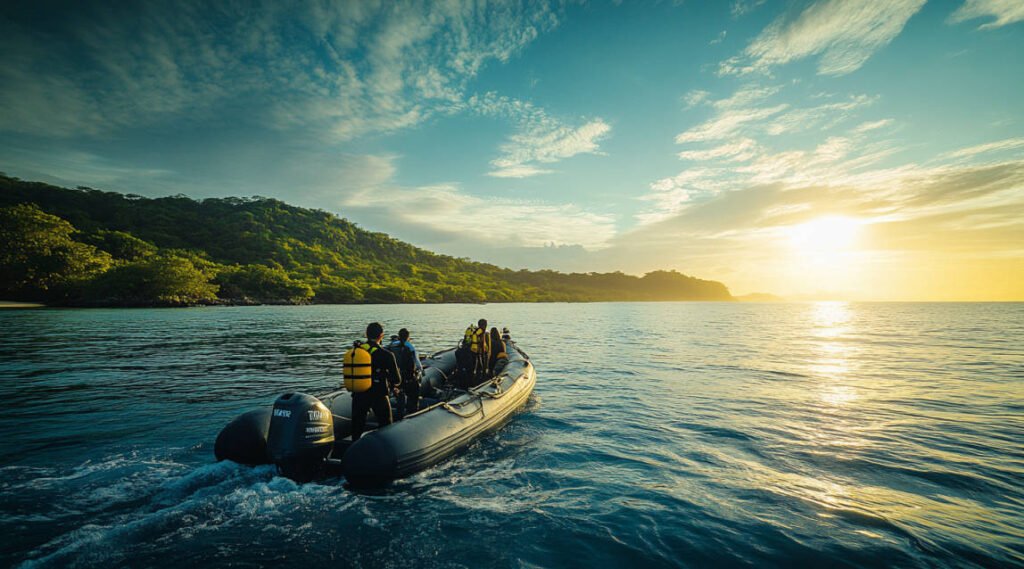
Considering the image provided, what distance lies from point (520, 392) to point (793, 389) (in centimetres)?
992

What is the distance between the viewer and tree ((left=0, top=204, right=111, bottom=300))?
58.2 meters

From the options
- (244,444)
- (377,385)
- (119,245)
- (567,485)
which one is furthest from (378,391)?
(119,245)

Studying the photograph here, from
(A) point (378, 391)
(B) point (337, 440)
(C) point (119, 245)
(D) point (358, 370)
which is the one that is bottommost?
(B) point (337, 440)

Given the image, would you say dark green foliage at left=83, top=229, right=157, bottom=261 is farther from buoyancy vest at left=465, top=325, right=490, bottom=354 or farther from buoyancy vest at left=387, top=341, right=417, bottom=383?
buoyancy vest at left=387, top=341, right=417, bottom=383

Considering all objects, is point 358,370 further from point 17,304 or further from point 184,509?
point 17,304

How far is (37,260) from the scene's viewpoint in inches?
2314

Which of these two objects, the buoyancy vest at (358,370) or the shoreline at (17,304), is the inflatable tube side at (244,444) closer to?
the buoyancy vest at (358,370)

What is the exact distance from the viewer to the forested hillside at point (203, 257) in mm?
60812

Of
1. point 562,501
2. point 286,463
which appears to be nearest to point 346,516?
point 286,463

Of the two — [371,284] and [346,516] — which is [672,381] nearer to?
[346,516]

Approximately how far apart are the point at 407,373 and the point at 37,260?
268ft

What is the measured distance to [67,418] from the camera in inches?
362

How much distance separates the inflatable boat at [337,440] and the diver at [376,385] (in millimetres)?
362

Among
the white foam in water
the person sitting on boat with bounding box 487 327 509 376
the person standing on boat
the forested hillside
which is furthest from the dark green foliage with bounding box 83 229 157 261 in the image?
the person standing on boat
